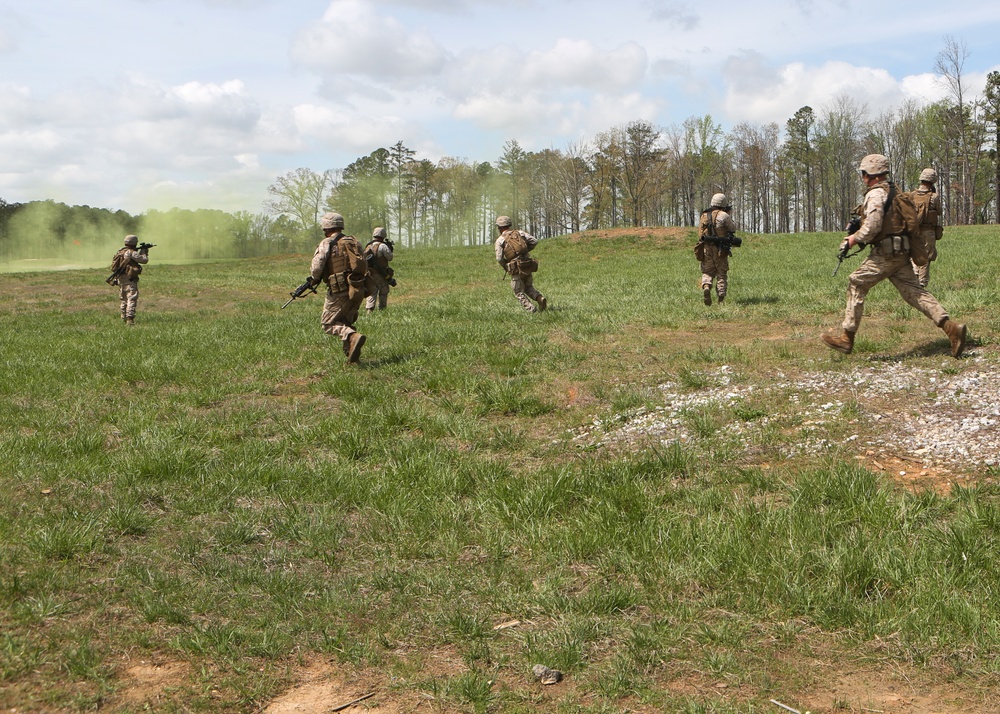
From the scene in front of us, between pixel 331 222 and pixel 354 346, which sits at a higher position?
pixel 331 222

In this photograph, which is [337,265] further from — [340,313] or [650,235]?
[650,235]

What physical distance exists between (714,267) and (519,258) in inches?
134

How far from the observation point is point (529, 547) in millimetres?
4570

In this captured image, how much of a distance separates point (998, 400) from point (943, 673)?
12.3 ft

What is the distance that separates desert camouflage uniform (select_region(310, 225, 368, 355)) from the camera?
31.4 feet

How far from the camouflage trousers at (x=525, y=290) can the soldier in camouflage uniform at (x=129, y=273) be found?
27.2 ft

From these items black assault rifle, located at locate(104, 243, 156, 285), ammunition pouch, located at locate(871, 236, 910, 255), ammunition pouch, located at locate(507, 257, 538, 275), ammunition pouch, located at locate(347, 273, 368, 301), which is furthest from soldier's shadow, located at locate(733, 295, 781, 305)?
black assault rifle, located at locate(104, 243, 156, 285)

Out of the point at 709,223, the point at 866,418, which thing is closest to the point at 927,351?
the point at 866,418

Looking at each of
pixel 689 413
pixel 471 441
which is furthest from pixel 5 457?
pixel 689 413

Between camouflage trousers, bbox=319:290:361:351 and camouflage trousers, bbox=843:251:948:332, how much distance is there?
18.5 ft

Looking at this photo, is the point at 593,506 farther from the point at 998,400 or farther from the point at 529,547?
the point at 998,400

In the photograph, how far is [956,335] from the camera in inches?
296

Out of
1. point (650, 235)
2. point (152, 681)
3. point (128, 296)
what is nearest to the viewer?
point (152, 681)

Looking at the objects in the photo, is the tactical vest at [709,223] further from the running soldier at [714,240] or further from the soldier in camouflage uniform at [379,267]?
the soldier in camouflage uniform at [379,267]
